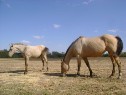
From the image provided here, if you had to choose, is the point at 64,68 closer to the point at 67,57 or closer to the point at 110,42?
the point at 67,57

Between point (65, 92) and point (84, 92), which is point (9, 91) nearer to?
point (65, 92)

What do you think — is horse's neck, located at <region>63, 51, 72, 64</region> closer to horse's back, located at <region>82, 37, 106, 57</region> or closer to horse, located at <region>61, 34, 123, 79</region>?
horse, located at <region>61, 34, 123, 79</region>

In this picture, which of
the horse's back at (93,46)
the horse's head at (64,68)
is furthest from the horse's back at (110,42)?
the horse's head at (64,68)

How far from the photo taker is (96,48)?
14.1m

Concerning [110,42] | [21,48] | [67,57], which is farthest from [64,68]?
[21,48]

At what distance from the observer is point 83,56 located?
48.1ft

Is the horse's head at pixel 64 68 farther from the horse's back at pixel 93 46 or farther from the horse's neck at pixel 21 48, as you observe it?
the horse's neck at pixel 21 48

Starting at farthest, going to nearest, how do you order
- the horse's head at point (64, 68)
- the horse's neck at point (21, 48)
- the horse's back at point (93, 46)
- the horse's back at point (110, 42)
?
Answer: 1. the horse's neck at point (21, 48)
2. the horse's head at point (64, 68)
3. the horse's back at point (93, 46)
4. the horse's back at point (110, 42)

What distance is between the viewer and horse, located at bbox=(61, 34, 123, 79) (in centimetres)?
1353

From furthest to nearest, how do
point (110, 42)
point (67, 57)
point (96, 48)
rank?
point (67, 57) → point (96, 48) → point (110, 42)

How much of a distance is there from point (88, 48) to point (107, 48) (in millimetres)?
1035

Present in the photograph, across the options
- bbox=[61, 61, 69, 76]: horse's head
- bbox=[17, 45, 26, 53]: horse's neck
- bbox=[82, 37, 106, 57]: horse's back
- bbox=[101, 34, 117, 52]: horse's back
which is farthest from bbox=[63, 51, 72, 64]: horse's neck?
bbox=[17, 45, 26, 53]: horse's neck

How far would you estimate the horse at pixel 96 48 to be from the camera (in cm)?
1353

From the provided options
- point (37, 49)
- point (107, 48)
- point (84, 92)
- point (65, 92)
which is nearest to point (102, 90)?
point (84, 92)
